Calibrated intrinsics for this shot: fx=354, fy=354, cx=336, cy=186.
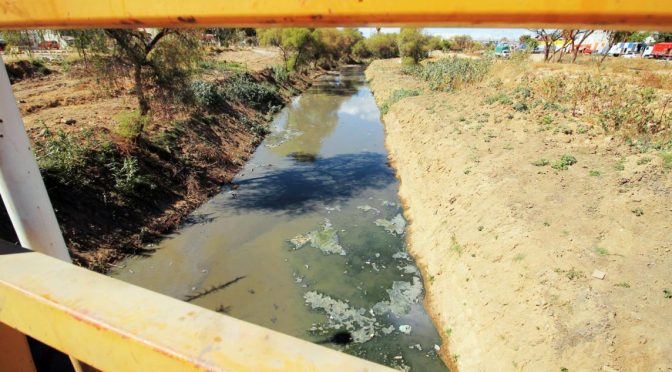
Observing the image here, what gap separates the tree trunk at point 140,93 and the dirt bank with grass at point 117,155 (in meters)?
0.39

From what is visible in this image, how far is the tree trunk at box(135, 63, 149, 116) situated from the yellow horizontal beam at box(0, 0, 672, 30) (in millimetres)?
10867

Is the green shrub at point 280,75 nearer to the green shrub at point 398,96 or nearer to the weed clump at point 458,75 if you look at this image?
the green shrub at point 398,96

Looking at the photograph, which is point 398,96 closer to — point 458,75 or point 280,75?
point 458,75

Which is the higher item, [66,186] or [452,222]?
[66,186]

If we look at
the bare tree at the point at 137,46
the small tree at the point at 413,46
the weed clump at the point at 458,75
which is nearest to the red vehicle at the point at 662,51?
the small tree at the point at 413,46

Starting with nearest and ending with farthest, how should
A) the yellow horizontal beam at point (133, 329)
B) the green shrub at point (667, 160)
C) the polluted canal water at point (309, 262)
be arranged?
the yellow horizontal beam at point (133, 329) < the polluted canal water at point (309, 262) < the green shrub at point (667, 160)

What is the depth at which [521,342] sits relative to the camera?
16.8 feet

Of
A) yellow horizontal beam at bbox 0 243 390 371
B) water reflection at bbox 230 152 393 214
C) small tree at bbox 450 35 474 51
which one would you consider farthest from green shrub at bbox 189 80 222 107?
small tree at bbox 450 35 474 51

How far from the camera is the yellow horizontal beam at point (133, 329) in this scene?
0.86m

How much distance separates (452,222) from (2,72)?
8.14 metres

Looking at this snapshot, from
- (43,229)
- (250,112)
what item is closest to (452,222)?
(43,229)

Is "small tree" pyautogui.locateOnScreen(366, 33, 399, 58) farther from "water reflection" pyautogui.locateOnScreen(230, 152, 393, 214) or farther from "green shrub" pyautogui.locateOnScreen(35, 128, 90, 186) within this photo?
"green shrub" pyautogui.locateOnScreen(35, 128, 90, 186)

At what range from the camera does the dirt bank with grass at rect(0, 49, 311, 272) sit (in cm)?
837

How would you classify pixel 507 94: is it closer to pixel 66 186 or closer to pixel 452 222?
pixel 452 222
